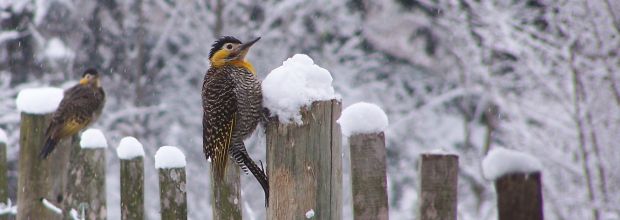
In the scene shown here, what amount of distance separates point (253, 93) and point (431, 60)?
1383cm

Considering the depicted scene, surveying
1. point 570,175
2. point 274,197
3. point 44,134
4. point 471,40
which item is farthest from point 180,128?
point 274,197

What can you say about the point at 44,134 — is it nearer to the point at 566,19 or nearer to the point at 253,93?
the point at 253,93

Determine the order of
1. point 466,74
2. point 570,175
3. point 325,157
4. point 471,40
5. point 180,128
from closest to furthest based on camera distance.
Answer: point 325,157, point 570,175, point 471,40, point 466,74, point 180,128

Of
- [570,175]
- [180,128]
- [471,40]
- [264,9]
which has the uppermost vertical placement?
[264,9]

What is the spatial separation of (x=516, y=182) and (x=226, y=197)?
5.71 ft

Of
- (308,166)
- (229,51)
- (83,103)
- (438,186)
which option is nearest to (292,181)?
(308,166)

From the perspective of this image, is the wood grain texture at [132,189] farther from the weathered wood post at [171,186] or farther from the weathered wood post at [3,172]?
the weathered wood post at [3,172]

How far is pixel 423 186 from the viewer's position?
2.07 meters

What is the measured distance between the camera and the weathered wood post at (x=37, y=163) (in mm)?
3875

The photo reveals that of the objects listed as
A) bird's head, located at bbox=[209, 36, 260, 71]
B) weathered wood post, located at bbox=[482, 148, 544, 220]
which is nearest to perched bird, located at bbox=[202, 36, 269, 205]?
bird's head, located at bbox=[209, 36, 260, 71]

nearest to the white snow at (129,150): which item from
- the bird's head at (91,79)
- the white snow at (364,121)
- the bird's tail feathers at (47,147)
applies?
the bird's tail feathers at (47,147)

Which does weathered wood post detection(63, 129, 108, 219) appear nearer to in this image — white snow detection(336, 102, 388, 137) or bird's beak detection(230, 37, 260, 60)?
bird's beak detection(230, 37, 260, 60)

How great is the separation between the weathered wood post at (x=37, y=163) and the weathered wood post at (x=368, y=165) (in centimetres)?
208

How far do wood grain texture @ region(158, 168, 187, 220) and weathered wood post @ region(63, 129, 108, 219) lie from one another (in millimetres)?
534
